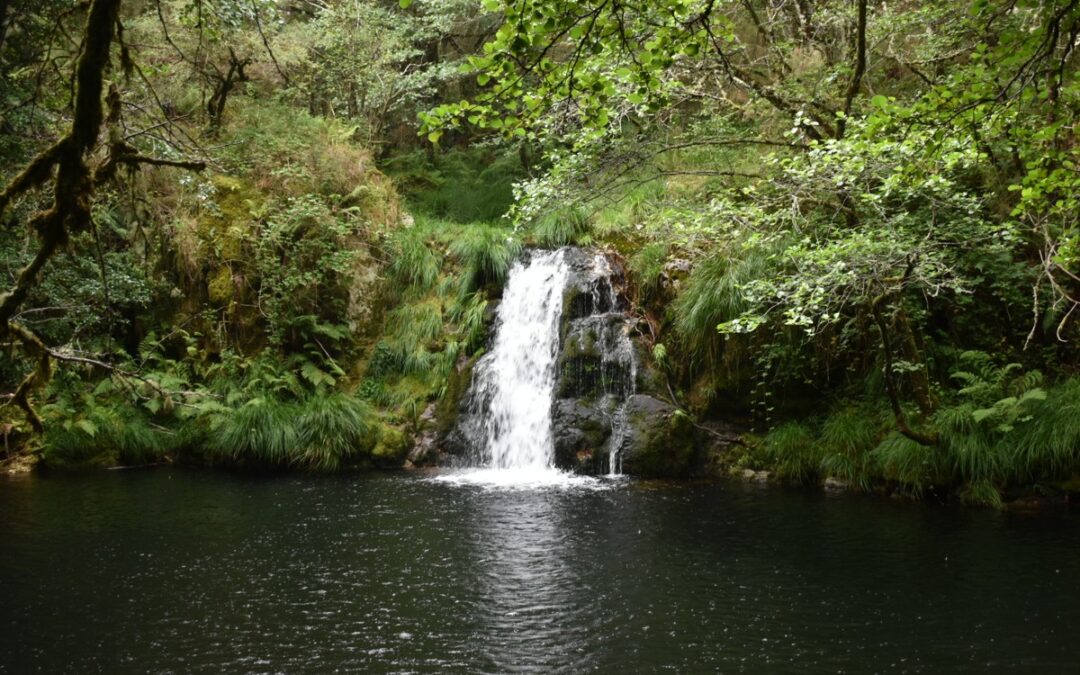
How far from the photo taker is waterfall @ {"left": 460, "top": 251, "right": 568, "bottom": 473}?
12.7 m

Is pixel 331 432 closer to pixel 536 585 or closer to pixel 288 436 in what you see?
pixel 288 436

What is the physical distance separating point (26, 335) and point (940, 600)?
21.4 ft

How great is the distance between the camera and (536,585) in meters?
6.93

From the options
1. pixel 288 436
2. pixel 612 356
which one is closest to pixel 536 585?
pixel 612 356

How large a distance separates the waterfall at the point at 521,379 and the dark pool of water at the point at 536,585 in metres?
2.44

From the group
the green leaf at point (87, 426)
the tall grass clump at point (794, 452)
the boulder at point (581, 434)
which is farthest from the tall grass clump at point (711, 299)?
the green leaf at point (87, 426)

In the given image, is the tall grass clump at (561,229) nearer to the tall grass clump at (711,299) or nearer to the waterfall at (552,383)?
the waterfall at (552,383)

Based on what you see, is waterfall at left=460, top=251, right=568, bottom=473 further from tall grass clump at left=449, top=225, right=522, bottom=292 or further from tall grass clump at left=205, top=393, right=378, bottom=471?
tall grass clump at left=205, top=393, right=378, bottom=471

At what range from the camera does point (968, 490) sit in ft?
30.5

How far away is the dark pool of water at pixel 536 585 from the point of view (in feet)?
18.0

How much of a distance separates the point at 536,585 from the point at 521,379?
661cm

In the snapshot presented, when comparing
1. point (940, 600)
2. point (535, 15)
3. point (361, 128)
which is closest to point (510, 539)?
point (940, 600)

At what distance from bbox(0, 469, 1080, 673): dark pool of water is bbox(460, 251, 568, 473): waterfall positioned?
96.1 inches

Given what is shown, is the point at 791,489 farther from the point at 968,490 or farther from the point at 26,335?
the point at 26,335
